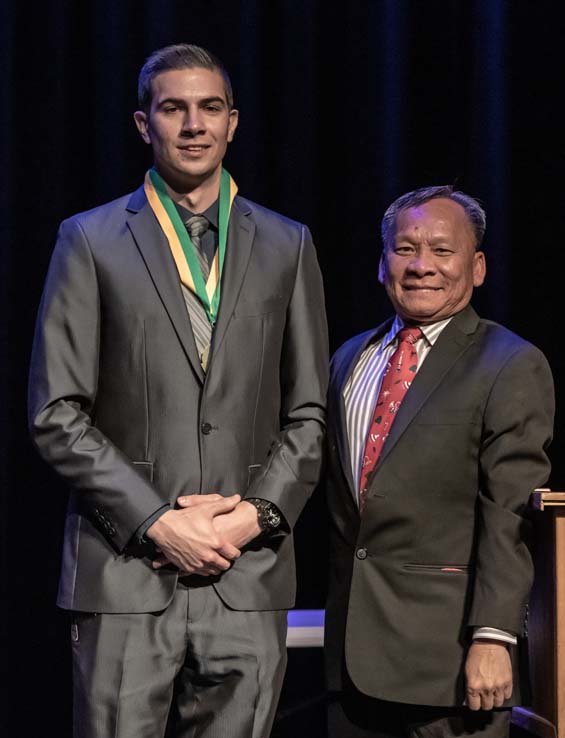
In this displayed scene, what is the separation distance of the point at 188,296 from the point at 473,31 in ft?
5.17

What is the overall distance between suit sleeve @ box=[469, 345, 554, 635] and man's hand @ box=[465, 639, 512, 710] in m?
0.05

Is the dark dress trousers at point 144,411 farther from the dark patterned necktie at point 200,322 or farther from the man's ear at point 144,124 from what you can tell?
the man's ear at point 144,124

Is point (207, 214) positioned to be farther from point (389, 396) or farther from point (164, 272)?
point (389, 396)

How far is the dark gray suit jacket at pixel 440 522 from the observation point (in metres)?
2.60

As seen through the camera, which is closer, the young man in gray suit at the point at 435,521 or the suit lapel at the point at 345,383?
the young man in gray suit at the point at 435,521

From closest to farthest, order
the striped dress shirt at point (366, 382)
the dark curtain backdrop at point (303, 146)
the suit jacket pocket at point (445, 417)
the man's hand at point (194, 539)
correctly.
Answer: the man's hand at point (194, 539) → the suit jacket pocket at point (445, 417) → the striped dress shirt at point (366, 382) → the dark curtain backdrop at point (303, 146)

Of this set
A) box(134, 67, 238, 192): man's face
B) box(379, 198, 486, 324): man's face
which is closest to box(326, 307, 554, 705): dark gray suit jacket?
box(379, 198, 486, 324): man's face

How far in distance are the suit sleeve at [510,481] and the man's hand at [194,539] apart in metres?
0.57

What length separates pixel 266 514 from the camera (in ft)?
8.02

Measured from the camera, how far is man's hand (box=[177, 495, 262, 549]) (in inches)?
93.3

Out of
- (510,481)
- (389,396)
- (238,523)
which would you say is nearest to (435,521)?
(510,481)

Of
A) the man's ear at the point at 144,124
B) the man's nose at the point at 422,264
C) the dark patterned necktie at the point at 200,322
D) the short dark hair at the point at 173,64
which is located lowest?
the dark patterned necktie at the point at 200,322

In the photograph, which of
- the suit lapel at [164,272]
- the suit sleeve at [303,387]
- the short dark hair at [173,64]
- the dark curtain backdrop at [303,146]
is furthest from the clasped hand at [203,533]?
the dark curtain backdrop at [303,146]

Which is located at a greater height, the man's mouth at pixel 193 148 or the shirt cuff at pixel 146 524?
the man's mouth at pixel 193 148
